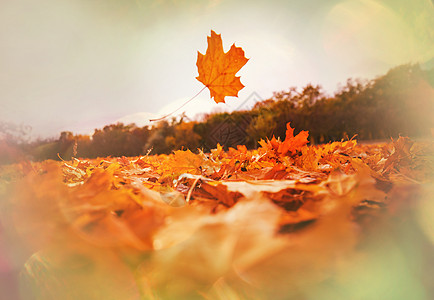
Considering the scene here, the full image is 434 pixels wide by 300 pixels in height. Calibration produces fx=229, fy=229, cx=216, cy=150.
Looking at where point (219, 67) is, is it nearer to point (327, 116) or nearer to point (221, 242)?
point (221, 242)

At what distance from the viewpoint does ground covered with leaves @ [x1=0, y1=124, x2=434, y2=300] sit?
0.13 metres

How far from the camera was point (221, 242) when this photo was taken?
0.13m

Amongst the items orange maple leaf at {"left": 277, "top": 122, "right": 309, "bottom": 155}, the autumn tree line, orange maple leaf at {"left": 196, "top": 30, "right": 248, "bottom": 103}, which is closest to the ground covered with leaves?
orange maple leaf at {"left": 277, "top": 122, "right": 309, "bottom": 155}

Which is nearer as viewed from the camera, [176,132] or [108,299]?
[108,299]

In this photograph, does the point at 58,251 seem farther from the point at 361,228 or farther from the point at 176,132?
the point at 176,132

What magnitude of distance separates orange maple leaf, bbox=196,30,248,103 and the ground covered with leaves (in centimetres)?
26

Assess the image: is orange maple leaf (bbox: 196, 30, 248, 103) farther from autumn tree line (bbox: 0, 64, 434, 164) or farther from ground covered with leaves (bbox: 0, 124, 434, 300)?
autumn tree line (bbox: 0, 64, 434, 164)

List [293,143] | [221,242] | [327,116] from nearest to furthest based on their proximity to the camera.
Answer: [221,242]
[293,143]
[327,116]

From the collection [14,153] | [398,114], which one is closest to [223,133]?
[398,114]

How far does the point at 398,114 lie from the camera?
15.9 ft

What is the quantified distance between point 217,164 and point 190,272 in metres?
0.16

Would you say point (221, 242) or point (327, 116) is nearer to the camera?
point (221, 242)

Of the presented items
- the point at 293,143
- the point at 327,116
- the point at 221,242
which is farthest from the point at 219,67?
the point at 327,116

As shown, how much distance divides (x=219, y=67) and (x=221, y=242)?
31 cm
